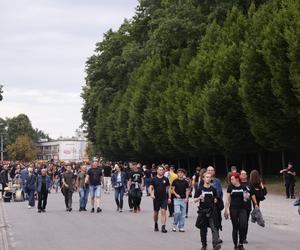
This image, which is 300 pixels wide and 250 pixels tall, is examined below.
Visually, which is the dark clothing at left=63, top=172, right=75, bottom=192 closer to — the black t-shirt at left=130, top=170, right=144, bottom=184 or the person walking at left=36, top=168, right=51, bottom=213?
the person walking at left=36, top=168, right=51, bottom=213

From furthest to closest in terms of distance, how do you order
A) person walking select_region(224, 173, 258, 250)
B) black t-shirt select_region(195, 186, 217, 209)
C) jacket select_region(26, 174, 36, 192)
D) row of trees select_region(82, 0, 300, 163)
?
A: row of trees select_region(82, 0, 300, 163) < jacket select_region(26, 174, 36, 192) < black t-shirt select_region(195, 186, 217, 209) < person walking select_region(224, 173, 258, 250)

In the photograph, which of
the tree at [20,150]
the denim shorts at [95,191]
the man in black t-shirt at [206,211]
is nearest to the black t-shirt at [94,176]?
the denim shorts at [95,191]

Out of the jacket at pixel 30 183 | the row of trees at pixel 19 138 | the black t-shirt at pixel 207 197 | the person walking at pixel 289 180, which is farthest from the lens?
the row of trees at pixel 19 138

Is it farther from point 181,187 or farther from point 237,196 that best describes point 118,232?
point 237,196

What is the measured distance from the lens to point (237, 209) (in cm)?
1177

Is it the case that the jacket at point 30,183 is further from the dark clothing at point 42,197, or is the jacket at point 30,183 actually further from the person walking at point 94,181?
the person walking at point 94,181

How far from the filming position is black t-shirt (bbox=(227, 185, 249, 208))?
11805 mm

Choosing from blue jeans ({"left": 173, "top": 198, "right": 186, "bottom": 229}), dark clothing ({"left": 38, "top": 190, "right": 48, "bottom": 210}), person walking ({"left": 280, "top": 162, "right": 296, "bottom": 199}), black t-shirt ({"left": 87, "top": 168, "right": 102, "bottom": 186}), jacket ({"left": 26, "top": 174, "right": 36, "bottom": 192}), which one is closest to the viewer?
blue jeans ({"left": 173, "top": 198, "right": 186, "bottom": 229})

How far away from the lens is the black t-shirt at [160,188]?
15.4 m

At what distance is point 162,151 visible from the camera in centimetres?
Result: 5234

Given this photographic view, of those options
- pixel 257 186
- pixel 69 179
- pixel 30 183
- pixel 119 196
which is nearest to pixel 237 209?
pixel 257 186

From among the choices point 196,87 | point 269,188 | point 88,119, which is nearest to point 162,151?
point 196,87

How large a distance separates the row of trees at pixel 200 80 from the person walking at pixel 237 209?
1540cm

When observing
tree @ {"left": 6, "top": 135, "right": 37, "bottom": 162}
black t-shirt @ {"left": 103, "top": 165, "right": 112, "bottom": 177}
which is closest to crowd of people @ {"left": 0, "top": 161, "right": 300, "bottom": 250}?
black t-shirt @ {"left": 103, "top": 165, "right": 112, "bottom": 177}
